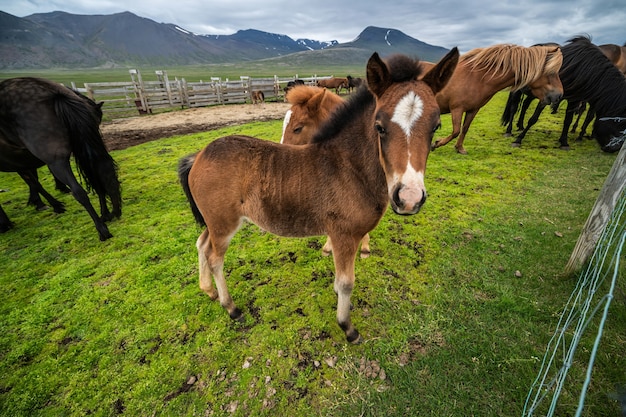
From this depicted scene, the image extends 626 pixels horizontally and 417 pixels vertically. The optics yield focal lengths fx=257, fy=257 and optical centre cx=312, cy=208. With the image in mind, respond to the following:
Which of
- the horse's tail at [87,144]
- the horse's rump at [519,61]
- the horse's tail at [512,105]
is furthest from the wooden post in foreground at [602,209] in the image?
the horse's tail at [87,144]

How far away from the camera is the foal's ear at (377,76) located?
2115 mm

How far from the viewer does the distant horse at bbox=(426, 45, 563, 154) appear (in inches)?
262

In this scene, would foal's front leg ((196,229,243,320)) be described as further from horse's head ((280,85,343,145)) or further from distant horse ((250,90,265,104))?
distant horse ((250,90,265,104))

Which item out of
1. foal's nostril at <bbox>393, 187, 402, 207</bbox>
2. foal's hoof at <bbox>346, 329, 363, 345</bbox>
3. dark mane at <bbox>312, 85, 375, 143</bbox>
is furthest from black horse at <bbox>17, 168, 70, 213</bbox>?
foal's nostril at <bbox>393, 187, 402, 207</bbox>

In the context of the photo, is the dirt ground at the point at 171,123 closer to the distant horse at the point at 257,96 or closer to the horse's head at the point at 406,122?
the distant horse at the point at 257,96

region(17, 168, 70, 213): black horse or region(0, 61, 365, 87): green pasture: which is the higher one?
region(0, 61, 365, 87): green pasture

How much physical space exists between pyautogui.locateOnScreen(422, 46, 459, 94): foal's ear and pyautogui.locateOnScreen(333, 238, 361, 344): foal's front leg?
167cm

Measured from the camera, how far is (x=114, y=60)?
192m

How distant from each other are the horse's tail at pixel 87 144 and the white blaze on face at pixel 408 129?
17.8 feet

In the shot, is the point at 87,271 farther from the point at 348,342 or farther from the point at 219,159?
the point at 348,342

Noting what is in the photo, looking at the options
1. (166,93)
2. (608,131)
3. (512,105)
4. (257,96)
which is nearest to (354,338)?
(608,131)

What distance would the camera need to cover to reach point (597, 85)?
7051 mm

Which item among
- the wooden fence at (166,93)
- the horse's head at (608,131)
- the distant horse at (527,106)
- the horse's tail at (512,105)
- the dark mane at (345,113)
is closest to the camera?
the dark mane at (345,113)

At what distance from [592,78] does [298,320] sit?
10.1 meters
